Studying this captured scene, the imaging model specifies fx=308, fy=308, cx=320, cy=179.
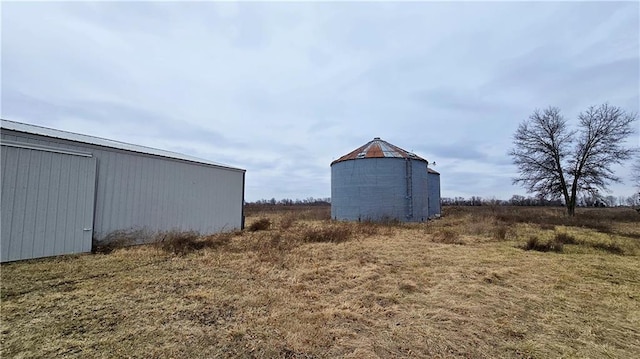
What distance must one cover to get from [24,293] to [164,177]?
22.3ft

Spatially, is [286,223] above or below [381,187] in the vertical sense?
below

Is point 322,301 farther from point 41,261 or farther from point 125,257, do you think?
point 41,261

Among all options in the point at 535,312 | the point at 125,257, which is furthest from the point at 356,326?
the point at 125,257

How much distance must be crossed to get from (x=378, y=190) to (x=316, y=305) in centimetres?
1608

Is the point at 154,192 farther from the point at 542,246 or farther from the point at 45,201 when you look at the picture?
the point at 542,246

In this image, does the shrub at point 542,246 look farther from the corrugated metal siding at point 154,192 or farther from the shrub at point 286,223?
the corrugated metal siding at point 154,192

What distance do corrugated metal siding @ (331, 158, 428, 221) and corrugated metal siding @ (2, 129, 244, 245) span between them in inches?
348

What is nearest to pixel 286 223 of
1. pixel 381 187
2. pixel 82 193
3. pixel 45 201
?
pixel 381 187

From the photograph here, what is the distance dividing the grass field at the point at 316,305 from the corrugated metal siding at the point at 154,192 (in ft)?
5.85

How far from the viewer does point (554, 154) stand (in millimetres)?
27844

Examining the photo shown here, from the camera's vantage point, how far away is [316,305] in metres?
5.17

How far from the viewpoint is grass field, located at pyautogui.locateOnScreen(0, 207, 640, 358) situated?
3.78 meters

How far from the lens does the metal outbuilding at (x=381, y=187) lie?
20.5 meters

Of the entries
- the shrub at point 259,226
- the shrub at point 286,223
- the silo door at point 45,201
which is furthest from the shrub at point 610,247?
the silo door at point 45,201
